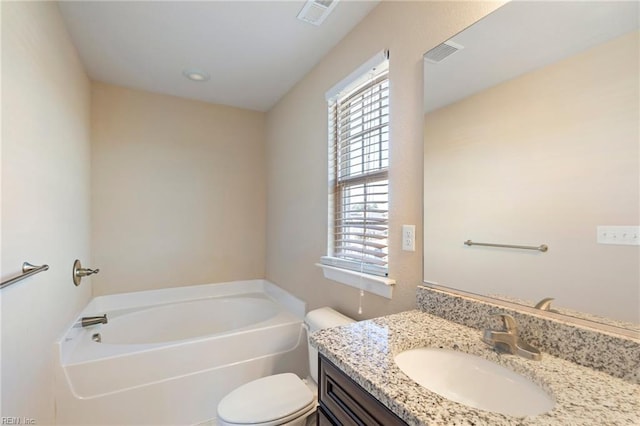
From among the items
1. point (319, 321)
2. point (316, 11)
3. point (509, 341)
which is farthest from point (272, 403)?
point (316, 11)

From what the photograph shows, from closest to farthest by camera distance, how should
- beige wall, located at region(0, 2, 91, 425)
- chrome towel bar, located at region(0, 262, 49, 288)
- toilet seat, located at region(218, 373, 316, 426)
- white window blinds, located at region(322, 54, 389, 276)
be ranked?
chrome towel bar, located at region(0, 262, 49, 288)
beige wall, located at region(0, 2, 91, 425)
toilet seat, located at region(218, 373, 316, 426)
white window blinds, located at region(322, 54, 389, 276)

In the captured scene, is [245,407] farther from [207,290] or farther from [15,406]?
[207,290]

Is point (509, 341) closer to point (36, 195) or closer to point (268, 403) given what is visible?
point (268, 403)

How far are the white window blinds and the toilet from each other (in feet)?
1.38

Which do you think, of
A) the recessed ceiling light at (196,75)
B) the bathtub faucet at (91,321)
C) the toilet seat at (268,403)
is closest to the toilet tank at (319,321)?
the toilet seat at (268,403)

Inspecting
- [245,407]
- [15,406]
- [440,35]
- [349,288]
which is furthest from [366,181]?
[15,406]

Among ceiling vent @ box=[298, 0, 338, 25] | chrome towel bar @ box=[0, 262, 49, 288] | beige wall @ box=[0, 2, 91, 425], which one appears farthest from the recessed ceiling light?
chrome towel bar @ box=[0, 262, 49, 288]

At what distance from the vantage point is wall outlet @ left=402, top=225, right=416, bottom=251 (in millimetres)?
1309

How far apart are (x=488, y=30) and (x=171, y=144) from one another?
8.54 feet

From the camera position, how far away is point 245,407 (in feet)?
4.32

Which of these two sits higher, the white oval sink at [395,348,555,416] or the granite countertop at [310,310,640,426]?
the granite countertop at [310,310,640,426]

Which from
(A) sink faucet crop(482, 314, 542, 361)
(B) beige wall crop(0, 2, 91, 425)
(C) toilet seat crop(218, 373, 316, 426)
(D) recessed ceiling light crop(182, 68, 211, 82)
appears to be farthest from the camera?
(D) recessed ceiling light crop(182, 68, 211, 82)

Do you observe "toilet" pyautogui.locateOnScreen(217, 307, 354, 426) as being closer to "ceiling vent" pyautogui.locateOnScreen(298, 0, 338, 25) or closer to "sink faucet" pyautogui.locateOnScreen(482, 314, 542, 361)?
"sink faucet" pyautogui.locateOnScreen(482, 314, 542, 361)

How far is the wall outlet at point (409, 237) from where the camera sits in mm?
1309
